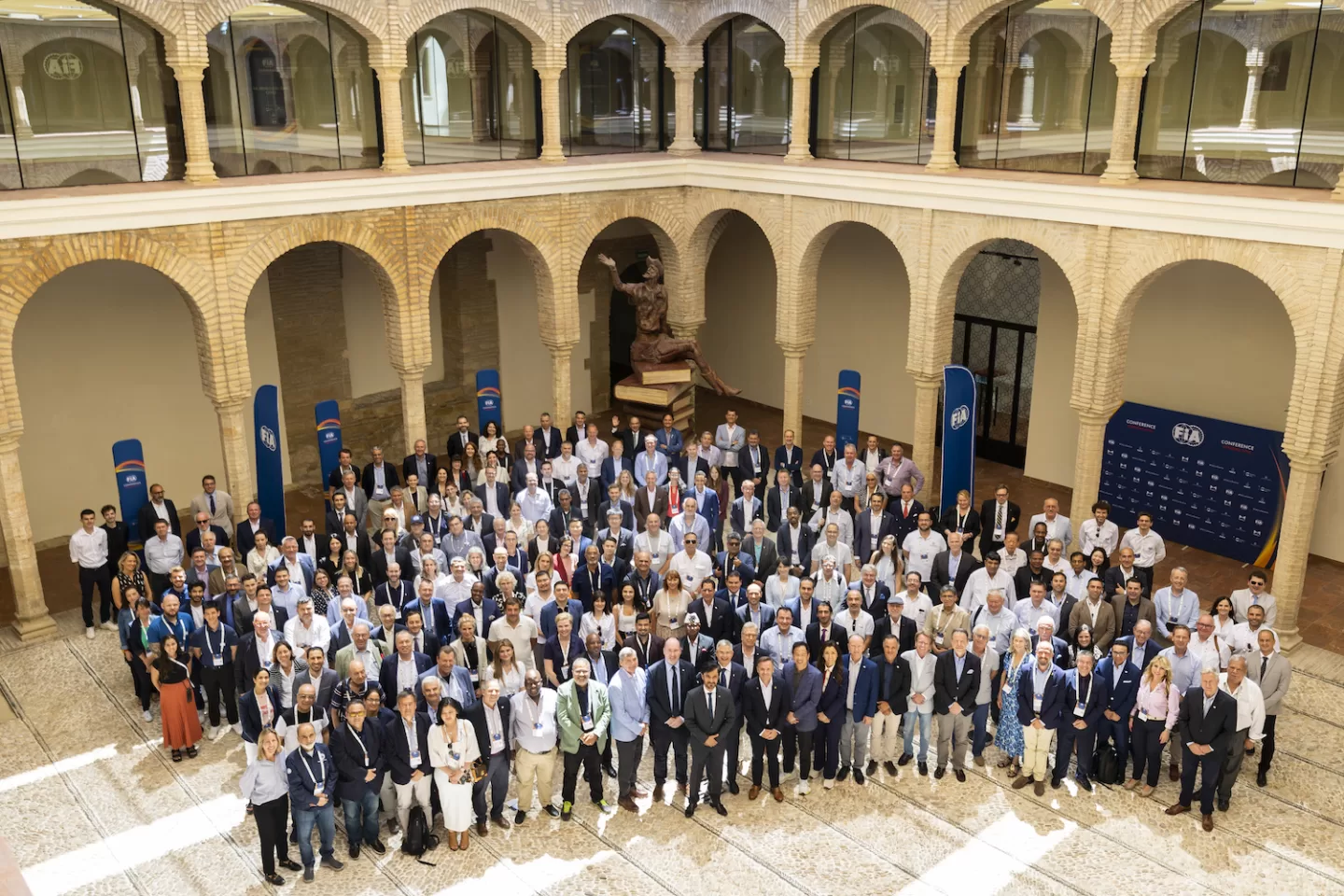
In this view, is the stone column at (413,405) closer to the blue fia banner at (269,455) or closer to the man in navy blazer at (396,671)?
the blue fia banner at (269,455)

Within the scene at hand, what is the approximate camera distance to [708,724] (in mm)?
8125

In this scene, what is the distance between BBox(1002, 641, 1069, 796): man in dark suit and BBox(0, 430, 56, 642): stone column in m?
9.17

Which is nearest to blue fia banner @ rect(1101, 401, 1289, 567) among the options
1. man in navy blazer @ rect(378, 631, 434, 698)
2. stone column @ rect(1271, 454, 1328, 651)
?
stone column @ rect(1271, 454, 1328, 651)

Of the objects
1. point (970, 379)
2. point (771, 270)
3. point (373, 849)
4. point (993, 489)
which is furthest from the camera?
point (771, 270)

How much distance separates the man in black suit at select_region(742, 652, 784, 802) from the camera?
820 centimetres

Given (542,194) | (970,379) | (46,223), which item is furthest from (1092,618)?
(46,223)

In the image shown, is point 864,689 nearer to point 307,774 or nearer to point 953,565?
point 953,565

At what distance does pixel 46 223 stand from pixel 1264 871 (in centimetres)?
1145

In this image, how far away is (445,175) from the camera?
13.5 meters

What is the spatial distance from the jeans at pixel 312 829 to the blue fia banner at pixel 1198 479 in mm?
9975

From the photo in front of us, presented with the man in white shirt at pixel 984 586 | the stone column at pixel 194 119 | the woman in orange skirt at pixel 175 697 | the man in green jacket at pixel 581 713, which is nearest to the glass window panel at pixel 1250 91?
the man in white shirt at pixel 984 586

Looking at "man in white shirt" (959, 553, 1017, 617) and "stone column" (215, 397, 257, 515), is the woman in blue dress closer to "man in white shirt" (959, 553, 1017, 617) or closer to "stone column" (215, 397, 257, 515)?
"man in white shirt" (959, 553, 1017, 617)

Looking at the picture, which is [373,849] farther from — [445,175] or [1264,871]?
[445,175]

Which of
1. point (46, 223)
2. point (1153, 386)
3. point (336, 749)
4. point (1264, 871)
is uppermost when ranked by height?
point (46, 223)
